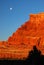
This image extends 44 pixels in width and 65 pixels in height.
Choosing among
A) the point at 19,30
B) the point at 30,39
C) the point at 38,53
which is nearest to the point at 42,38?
the point at 30,39

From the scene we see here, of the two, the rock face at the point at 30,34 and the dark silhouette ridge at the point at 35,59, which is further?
the rock face at the point at 30,34

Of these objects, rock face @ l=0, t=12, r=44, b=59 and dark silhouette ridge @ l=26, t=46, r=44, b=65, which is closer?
dark silhouette ridge @ l=26, t=46, r=44, b=65

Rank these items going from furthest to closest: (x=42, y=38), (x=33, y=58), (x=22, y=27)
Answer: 1. (x=22, y=27)
2. (x=42, y=38)
3. (x=33, y=58)

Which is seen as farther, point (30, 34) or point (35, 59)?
point (30, 34)

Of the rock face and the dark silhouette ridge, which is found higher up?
the rock face

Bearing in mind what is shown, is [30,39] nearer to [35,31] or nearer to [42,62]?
[35,31]

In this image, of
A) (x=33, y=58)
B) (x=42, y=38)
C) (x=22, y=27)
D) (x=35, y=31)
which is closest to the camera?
(x=33, y=58)

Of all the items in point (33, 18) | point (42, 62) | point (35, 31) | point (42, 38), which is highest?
point (33, 18)

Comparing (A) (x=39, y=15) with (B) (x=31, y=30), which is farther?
(A) (x=39, y=15)

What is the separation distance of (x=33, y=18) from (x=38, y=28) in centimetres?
772

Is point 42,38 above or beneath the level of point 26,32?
beneath

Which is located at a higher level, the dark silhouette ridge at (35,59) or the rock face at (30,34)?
the rock face at (30,34)

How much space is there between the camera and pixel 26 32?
215 ft

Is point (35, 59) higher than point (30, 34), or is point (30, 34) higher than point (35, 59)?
point (30, 34)
